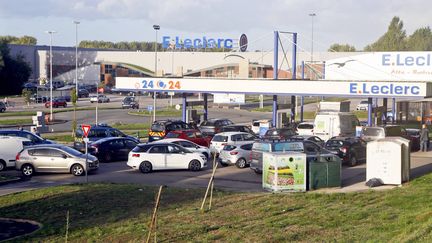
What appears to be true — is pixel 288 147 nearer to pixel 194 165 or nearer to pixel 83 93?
pixel 194 165

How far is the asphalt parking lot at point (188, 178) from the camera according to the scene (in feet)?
85.3

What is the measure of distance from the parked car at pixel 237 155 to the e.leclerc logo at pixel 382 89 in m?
10.9

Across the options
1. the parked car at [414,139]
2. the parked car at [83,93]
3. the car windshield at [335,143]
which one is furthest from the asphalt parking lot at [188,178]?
the parked car at [83,93]

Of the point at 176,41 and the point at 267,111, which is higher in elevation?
the point at 176,41

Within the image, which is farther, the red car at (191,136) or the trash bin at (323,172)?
the red car at (191,136)

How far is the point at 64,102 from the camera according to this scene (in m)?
82.5

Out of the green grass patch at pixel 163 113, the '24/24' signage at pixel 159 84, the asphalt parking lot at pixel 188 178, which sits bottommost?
the asphalt parking lot at pixel 188 178

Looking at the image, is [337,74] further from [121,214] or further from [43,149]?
[121,214]

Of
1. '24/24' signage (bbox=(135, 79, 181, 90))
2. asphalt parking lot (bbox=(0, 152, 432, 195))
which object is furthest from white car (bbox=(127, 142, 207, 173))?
'24/24' signage (bbox=(135, 79, 181, 90))

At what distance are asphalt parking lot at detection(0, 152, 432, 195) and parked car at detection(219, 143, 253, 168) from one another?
368 mm

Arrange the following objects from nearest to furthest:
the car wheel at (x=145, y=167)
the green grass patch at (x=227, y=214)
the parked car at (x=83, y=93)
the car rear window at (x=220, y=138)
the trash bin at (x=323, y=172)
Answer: the green grass patch at (x=227, y=214) → the trash bin at (x=323, y=172) → the car wheel at (x=145, y=167) → the car rear window at (x=220, y=138) → the parked car at (x=83, y=93)

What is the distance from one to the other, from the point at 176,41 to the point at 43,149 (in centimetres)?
7679

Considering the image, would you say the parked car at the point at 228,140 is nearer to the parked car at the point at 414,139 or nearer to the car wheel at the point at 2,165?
the parked car at the point at 414,139

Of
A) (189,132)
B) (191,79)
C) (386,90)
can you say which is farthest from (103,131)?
(386,90)
